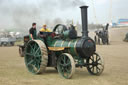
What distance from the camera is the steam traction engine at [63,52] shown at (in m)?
6.18

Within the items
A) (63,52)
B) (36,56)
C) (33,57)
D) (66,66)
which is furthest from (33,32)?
(66,66)

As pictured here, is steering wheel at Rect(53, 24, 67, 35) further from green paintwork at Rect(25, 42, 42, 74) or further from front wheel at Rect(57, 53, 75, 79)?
front wheel at Rect(57, 53, 75, 79)

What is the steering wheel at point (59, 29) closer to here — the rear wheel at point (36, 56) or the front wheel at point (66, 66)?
the rear wheel at point (36, 56)

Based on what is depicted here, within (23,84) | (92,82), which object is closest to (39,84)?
(23,84)

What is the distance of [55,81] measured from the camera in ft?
18.7

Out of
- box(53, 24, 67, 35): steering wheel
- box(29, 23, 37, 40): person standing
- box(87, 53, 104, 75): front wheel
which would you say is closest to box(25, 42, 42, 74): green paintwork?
box(29, 23, 37, 40): person standing

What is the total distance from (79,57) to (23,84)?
6.60 feet

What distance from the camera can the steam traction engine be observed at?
6.18 m

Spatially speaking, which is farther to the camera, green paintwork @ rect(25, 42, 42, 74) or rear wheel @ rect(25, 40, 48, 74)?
green paintwork @ rect(25, 42, 42, 74)

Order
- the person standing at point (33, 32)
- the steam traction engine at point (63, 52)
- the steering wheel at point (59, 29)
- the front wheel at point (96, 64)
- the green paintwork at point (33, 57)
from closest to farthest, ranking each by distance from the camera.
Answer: the steam traction engine at point (63, 52) → the front wheel at point (96, 64) → the green paintwork at point (33, 57) → the steering wheel at point (59, 29) → the person standing at point (33, 32)

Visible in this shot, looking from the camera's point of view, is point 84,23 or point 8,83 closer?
point 8,83

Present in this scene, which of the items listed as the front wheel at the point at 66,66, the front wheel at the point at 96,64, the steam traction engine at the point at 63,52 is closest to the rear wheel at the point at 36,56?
the steam traction engine at the point at 63,52

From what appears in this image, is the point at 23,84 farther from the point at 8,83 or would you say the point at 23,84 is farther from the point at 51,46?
the point at 51,46

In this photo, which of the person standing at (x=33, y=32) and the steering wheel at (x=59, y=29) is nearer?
the steering wheel at (x=59, y=29)
